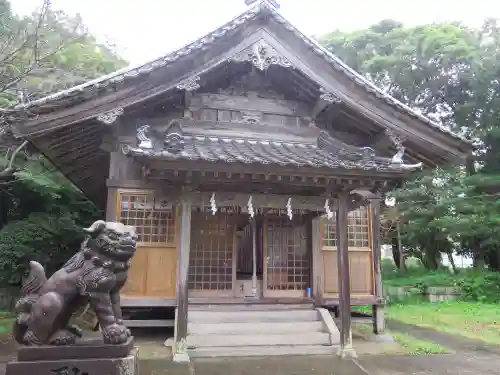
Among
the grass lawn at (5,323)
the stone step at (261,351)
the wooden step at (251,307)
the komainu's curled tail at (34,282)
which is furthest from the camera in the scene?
the grass lawn at (5,323)

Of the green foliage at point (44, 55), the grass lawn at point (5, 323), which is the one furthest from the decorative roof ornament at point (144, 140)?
the grass lawn at point (5, 323)

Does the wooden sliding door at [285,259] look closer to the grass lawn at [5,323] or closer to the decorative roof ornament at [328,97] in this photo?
the decorative roof ornament at [328,97]

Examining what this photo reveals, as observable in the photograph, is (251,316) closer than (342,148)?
Yes

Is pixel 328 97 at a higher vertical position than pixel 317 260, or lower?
higher

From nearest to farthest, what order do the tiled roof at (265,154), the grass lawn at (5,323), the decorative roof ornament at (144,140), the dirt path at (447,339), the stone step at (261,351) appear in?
the tiled roof at (265,154) < the decorative roof ornament at (144,140) < the stone step at (261,351) < the dirt path at (447,339) < the grass lawn at (5,323)

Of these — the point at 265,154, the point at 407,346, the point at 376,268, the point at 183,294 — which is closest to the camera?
the point at 183,294

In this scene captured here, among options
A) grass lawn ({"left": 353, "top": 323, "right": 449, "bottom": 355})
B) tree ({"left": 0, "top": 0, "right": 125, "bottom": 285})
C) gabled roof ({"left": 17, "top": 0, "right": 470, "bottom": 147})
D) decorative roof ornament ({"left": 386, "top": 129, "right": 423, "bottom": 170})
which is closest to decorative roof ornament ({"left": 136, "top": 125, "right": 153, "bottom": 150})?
gabled roof ({"left": 17, "top": 0, "right": 470, "bottom": 147})

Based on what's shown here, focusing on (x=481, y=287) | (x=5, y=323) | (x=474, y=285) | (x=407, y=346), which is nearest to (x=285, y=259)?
(x=407, y=346)

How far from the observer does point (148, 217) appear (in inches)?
340

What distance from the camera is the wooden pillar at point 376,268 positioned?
9445 mm

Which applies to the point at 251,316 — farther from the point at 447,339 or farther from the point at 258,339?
the point at 447,339

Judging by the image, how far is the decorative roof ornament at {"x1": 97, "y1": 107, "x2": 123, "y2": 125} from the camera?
781 centimetres

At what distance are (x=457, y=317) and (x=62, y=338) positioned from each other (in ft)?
43.6

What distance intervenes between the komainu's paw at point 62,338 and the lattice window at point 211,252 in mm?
4949
